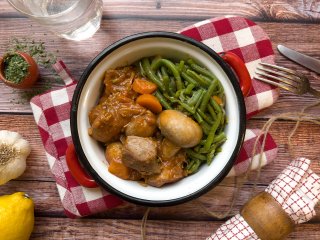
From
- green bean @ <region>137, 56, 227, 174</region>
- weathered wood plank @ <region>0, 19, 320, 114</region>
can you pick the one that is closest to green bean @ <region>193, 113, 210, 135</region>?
green bean @ <region>137, 56, 227, 174</region>

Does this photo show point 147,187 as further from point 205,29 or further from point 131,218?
point 205,29

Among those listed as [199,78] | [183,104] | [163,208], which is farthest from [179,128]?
[163,208]

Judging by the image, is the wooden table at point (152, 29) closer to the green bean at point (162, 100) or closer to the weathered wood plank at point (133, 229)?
the weathered wood plank at point (133, 229)

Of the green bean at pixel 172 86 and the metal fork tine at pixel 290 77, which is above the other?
the metal fork tine at pixel 290 77

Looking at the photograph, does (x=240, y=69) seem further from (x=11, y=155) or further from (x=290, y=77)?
(x=11, y=155)

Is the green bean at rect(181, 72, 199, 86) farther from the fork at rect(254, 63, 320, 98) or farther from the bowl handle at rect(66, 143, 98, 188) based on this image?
the bowl handle at rect(66, 143, 98, 188)

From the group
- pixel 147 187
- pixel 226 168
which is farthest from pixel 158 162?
pixel 226 168

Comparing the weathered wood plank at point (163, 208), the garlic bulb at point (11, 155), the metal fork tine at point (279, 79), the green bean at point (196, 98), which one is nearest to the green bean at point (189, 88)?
the green bean at point (196, 98)
